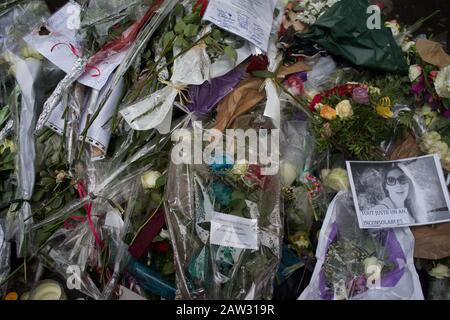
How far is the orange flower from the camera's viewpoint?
1510 mm

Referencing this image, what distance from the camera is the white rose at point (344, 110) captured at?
4.89 feet

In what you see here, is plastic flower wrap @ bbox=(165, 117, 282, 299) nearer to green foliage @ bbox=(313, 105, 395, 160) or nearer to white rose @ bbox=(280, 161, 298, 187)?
white rose @ bbox=(280, 161, 298, 187)

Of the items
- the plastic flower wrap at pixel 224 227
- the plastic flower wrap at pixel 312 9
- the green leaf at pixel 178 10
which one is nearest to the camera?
the plastic flower wrap at pixel 224 227

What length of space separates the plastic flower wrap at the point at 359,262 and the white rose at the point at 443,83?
0.51 metres

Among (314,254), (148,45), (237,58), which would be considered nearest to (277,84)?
(237,58)

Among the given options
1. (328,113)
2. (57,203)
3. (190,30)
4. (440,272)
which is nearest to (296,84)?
(328,113)

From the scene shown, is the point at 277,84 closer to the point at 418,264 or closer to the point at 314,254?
the point at 314,254

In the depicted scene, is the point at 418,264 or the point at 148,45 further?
the point at 148,45

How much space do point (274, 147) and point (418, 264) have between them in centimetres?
62

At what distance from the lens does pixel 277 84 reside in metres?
1.63

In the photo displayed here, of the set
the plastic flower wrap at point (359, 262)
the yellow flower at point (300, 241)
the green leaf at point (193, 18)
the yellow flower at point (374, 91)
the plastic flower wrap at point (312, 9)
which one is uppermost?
the green leaf at point (193, 18)

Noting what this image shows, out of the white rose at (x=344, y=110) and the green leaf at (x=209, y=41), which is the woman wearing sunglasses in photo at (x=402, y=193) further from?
the green leaf at (x=209, y=41)

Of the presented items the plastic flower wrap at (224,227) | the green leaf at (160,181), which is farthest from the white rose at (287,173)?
the green leaf at (160,181)

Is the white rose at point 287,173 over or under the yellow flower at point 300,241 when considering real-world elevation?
over
